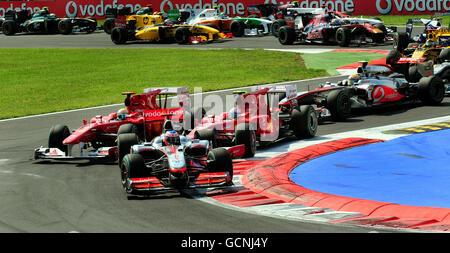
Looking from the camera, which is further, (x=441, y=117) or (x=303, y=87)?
(x=303, y=87)

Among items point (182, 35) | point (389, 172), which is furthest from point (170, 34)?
point (389, 172)

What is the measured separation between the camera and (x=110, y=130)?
1789 centimetres

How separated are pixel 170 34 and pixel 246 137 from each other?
31152 millimetres

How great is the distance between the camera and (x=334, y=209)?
1198 centimetres

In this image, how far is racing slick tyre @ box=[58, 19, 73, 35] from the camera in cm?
5550

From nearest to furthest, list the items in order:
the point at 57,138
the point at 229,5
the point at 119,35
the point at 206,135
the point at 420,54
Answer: the point at 206,135
the point at 57,138
the point at 420,54
the point at 119,35
the point at 229,5

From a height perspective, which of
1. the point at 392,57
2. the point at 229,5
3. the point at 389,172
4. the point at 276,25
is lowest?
the point at 389,172

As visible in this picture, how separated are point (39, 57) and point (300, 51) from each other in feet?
56.5

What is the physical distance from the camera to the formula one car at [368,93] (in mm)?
21469

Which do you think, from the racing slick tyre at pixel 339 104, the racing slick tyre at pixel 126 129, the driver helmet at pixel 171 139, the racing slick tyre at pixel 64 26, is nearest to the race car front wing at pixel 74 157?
the racing slick tyre at pixel 126 129

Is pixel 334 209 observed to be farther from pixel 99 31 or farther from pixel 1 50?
pixel 99 31

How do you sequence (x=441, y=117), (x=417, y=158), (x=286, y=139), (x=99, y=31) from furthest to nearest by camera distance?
(x=99, y=31), (x=441, y=117), (x=286, y=139), (x=417, y=158)

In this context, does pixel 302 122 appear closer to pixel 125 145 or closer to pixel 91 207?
pixel 125 145
